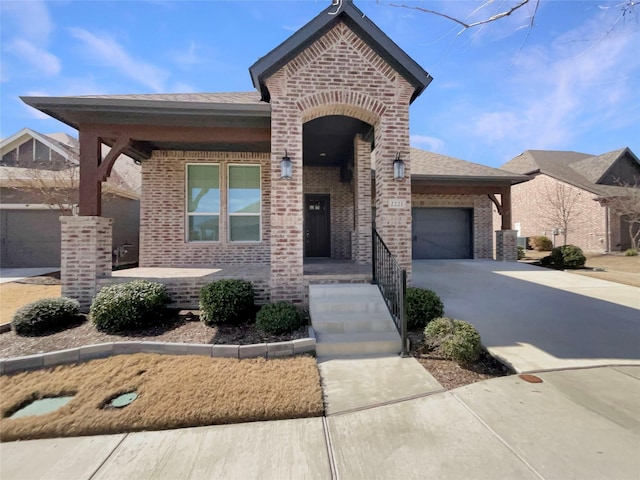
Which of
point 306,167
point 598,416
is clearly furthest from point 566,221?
point 598,416

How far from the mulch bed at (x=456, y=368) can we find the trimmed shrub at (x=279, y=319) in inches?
68.1

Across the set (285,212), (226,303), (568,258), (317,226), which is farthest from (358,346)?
(568,258)

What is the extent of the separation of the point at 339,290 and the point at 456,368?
2.10 meters

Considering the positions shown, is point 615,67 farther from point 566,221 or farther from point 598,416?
point 566,221

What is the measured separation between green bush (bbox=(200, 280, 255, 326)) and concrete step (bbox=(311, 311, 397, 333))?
4.06 ft

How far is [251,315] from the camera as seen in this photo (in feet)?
16.2

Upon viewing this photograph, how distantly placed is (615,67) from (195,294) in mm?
7034

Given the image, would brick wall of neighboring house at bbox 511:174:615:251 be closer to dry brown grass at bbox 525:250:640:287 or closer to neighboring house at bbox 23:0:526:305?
dry brown grass at bbox 525:250:640:287

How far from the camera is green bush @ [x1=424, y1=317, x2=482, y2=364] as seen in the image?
350cm

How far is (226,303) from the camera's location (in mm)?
4637

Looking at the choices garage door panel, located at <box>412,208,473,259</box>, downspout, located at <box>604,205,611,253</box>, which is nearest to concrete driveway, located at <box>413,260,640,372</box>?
garage door panel, located at <box>412,208,473,259</box>

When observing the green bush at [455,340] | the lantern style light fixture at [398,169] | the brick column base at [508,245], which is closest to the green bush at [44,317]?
the green bush at [455,340]

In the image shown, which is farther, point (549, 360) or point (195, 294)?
point (195, 294)

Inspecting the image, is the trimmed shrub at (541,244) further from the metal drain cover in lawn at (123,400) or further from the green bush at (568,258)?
the metal drain cover in lawn at (123,400)
